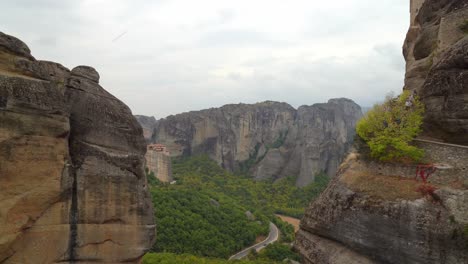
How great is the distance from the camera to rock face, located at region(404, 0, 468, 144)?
1692 centimetres

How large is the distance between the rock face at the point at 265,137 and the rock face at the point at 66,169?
89.2 m

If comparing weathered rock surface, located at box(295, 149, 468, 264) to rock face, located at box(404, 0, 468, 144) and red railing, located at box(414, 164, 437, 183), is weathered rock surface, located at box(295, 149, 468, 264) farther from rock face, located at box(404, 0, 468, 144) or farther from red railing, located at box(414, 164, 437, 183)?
rock face, located at box(404, 0, 468, 144)

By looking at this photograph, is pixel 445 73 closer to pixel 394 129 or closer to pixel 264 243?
pixel 394 129

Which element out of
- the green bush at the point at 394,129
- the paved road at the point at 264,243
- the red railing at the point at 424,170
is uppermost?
the green bush at the point at 394,129

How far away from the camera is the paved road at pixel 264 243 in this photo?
53.1 m

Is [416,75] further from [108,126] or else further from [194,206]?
[194,206]

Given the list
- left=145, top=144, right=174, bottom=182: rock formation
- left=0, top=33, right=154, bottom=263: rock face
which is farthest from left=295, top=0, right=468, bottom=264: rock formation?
left=145, top=144, right=174, bottom=182: rock formation

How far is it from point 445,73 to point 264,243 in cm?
4691

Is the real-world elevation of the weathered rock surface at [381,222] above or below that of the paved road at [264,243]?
above

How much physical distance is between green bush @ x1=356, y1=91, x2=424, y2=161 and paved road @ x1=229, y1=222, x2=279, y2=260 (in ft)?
116

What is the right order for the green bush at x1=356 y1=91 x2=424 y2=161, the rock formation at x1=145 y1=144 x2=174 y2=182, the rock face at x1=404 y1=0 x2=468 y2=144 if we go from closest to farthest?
the rock face at x1=404 y1=0 x2=468 y2=144 < the green bush at x1=356 y1=91 x2=424 y2=161 < the rock formation at x1=145 y1=144 x2=174 y2=182

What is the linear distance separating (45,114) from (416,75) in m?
21.8

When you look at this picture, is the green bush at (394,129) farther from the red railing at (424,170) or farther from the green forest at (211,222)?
the green forest at (211,222)

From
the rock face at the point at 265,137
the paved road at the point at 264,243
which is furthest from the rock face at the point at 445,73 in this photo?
the rock face at the point at 265,137
